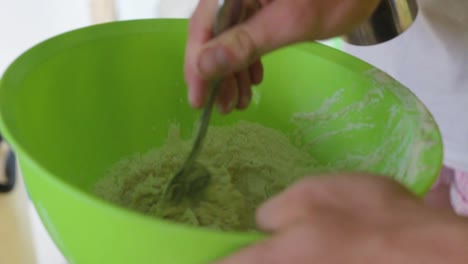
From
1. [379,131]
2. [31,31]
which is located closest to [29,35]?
[31,31]

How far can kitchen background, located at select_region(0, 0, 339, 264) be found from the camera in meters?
0.90

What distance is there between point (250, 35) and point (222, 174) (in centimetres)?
19

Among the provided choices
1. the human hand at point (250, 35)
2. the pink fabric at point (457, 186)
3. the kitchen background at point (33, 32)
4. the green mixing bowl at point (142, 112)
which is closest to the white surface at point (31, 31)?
the kitchen background at point (33, 32)

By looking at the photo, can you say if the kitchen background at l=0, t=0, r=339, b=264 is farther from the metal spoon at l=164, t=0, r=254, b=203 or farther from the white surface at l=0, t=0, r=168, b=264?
the metal spoon at l=164, t=0, r=254, b=203

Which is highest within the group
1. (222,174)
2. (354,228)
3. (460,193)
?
(354,228)

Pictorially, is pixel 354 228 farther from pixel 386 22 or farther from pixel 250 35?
pixel 386 22

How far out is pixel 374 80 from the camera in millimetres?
556

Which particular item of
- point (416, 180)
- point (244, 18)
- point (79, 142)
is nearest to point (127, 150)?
point (79, 142)

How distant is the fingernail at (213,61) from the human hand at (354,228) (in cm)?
14

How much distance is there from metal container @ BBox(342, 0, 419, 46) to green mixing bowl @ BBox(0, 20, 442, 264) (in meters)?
0.07

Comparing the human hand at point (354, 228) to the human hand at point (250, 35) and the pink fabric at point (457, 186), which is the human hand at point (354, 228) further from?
the pink fabric at point (457, 186)

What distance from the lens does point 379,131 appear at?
561mm

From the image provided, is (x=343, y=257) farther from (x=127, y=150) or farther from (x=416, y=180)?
(x=127, y=150)

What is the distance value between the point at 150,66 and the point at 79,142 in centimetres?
12
